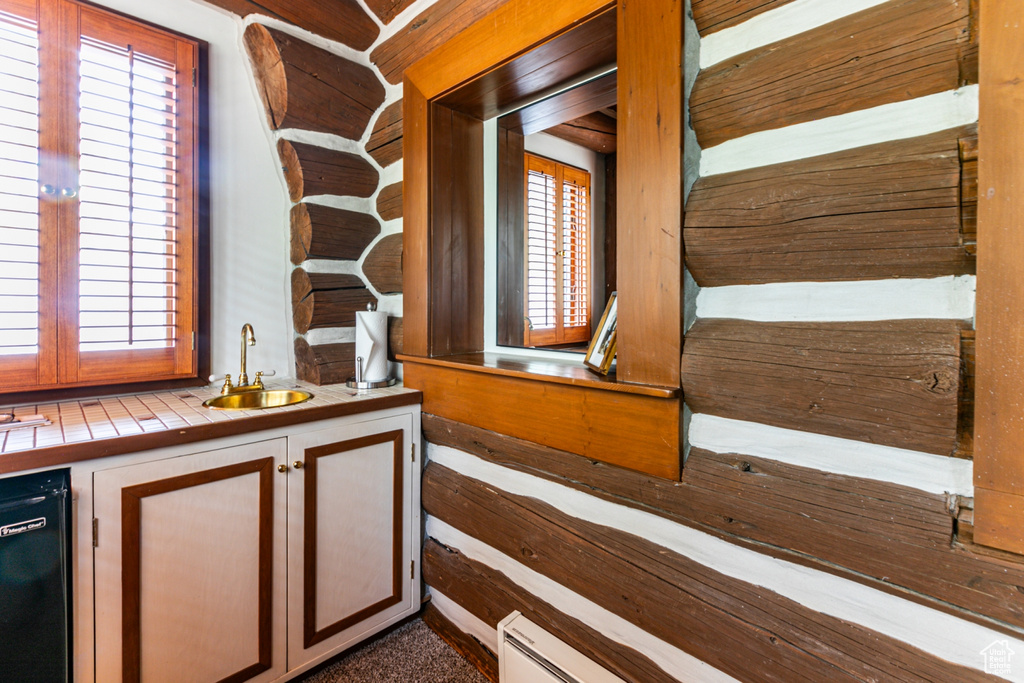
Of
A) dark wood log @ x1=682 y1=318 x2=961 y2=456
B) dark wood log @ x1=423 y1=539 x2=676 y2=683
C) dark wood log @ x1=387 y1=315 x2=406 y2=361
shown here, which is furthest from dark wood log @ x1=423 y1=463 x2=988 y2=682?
dark wood log @ x1=387 y1=315 x2=406 y2=361

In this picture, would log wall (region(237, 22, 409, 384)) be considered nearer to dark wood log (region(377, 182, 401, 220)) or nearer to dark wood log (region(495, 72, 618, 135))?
dark wood log (region(377, 182, 401, 220))

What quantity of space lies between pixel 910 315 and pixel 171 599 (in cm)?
202

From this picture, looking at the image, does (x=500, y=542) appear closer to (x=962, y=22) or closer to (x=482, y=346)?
(x=482, y=346)

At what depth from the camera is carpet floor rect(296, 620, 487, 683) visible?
169 cm

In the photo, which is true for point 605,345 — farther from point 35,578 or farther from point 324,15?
point 324,15

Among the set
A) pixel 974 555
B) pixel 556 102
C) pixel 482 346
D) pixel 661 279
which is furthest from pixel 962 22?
pixel 482 346

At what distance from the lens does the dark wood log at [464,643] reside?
172 cm

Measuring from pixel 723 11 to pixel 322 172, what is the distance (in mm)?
1727

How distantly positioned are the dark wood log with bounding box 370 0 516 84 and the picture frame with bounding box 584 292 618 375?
118cm

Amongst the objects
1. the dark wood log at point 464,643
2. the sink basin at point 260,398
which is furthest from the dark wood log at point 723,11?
the dark wood log at point 464,643

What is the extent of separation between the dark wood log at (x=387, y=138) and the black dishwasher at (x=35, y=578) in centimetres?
172

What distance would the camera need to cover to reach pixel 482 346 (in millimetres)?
2156

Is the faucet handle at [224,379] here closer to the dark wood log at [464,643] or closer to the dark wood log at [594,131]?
the dark wood log at [464,643]

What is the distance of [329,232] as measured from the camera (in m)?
2.15
